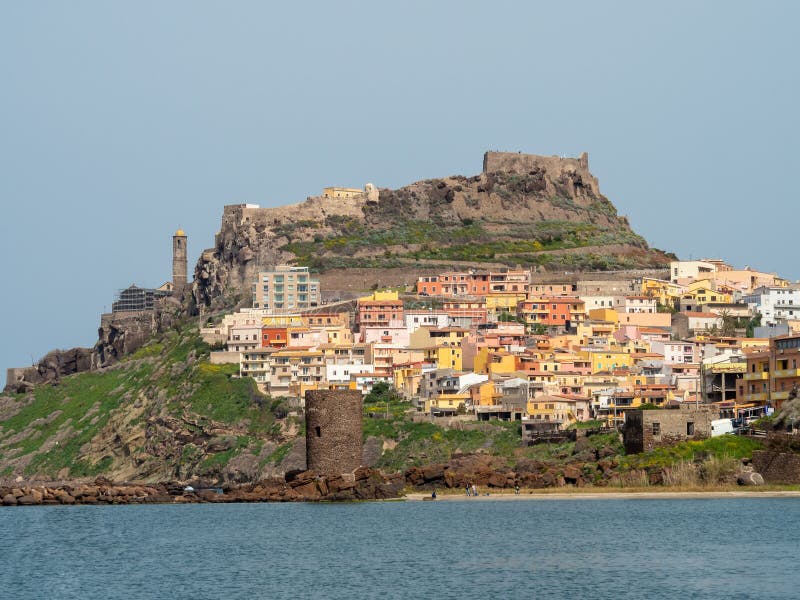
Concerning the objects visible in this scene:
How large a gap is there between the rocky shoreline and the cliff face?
130 ft

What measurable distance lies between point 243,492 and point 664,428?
20.2 metres

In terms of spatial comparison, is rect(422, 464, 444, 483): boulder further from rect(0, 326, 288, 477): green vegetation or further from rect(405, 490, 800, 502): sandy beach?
rect(0, 326, 288, 477): green vegetation

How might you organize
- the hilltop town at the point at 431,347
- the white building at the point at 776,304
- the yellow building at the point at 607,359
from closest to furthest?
1. the hilltop town at the point at 431,347
2. the yellow building at the point at 607,359
3. the white building at the point at 776,304

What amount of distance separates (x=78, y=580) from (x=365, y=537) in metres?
11.7

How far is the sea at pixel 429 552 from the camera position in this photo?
157ft

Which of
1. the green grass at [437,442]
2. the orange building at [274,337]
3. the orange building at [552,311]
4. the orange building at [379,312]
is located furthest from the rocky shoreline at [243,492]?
the orange building at [552,311]

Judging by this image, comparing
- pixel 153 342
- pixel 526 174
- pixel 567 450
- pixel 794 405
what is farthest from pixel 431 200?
pixel 794 405

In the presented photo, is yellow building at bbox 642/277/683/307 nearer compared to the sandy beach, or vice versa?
the sandy beach

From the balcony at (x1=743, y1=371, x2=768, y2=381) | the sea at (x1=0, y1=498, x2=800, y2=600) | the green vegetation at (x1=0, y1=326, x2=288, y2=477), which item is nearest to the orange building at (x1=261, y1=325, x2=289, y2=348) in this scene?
the green vegetation at (x1=0, y1=326, x2=288, y2=477)

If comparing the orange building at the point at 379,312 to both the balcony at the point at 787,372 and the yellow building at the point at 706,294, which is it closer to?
the yellow building at the point at 706,294

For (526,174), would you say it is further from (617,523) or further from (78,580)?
(78,580)

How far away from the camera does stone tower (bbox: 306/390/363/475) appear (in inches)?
2931

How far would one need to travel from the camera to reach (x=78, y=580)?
173 feet

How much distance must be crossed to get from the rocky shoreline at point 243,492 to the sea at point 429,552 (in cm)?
120
